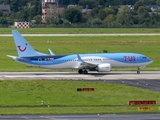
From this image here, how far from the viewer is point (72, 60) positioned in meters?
65.7

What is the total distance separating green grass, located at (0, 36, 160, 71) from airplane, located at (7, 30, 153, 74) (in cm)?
1452

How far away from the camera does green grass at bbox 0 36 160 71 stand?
3767 inches

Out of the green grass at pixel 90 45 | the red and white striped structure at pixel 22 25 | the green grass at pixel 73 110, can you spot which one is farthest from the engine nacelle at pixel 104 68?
the red and white striped structure at pixel 22 25

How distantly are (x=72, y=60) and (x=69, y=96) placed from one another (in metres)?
19.8

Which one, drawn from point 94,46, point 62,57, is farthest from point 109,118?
point 94,46

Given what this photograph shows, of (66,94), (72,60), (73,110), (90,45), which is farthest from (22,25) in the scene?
(73,110)

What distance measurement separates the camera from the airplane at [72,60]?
6456cm

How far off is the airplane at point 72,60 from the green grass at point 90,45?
1452 cm

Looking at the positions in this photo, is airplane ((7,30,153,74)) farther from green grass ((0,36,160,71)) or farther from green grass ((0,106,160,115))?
green grass ((0,106,160,115))

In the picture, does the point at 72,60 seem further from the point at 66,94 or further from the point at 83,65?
the point at 66,94

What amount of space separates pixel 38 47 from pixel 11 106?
63307 mm

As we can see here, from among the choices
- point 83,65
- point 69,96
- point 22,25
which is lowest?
point 22,25

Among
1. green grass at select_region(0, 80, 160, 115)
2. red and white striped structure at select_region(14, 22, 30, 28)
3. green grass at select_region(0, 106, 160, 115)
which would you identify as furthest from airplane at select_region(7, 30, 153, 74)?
red and white striped structure at select_region(14, 22, 30, 28)

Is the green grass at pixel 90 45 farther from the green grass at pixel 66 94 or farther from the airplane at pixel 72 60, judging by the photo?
the green grass at pixel 66 94
